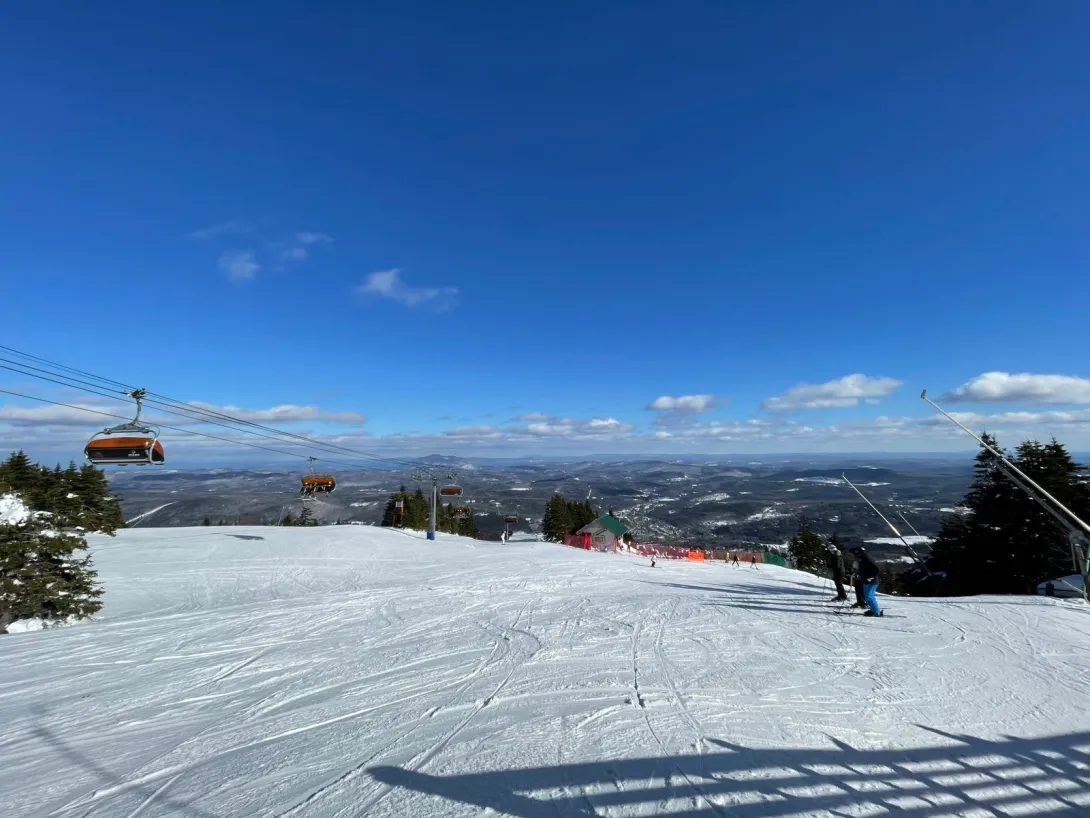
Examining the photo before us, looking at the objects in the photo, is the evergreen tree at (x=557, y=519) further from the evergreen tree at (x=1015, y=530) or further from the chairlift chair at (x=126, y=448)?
the chairlift chair at (x=126, y=448)

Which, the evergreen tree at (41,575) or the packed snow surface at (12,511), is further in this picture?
the packed snow surface at (12,511)

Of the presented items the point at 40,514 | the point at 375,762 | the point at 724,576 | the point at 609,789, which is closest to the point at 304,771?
the point at 375,762

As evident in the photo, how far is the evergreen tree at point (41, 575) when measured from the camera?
34.8ft

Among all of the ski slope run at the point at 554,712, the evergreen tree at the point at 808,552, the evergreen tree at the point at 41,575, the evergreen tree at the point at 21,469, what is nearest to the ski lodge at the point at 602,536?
the ski slope run at the point at 554,712

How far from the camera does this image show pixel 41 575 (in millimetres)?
11156

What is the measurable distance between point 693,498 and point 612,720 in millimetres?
181975

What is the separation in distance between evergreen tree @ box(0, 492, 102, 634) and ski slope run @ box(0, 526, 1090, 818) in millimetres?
1259

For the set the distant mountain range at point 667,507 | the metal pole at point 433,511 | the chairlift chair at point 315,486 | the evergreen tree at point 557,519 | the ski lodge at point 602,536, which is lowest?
the distant mountain range at point 667,507

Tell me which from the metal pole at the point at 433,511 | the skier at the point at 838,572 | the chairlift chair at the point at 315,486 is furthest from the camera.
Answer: the metal pole at the point at 433,511

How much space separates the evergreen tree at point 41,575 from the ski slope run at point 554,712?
1.26 metres

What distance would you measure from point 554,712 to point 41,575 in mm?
13063

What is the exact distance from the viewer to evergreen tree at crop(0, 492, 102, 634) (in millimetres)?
10617

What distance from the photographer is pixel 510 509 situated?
457 ft

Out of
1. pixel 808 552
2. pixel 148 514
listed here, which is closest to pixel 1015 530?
pixel 808 552
